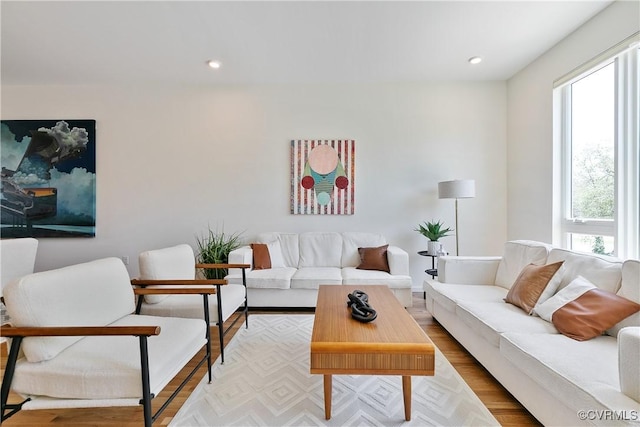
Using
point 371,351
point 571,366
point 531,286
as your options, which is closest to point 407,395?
point 371,351

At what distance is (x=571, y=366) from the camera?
1.31 meters

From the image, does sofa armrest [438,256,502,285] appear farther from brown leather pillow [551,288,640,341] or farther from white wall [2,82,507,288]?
white wall [2,82,507,288]

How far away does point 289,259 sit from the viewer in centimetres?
375

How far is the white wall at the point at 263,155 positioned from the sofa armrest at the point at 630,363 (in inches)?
113

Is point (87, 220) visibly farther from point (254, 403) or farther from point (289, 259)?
point (254, 403)

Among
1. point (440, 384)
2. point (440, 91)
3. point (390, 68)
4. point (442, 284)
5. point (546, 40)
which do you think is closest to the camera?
point (440, 384)

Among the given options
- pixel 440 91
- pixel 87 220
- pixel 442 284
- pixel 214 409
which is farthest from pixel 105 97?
pixel 442 284

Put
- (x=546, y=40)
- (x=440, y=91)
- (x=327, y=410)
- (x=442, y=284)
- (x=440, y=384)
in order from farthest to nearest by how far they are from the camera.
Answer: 1. (x=440, y=91)
2. (x=546, y=40)
3. (x=442, y=284)
4. (x=440, y=384)
5. (x=327, y=410)

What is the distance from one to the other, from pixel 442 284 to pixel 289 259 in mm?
1866

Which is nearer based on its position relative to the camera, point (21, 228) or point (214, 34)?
point (214, 34)

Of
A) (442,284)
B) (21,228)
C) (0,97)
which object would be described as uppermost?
(0,97)

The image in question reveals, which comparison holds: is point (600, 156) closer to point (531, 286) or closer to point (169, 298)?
point (531, 286)

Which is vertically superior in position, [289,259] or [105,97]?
[105,97]
